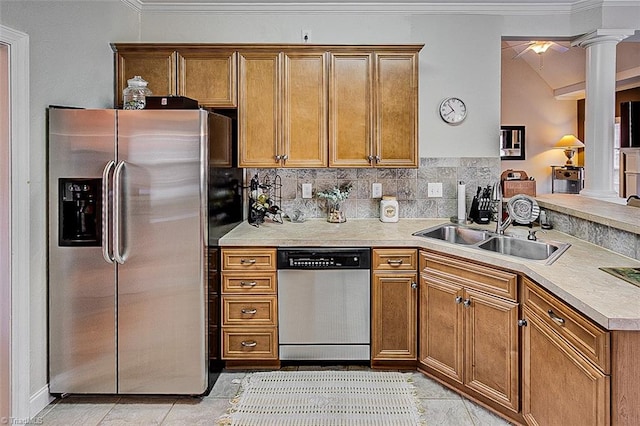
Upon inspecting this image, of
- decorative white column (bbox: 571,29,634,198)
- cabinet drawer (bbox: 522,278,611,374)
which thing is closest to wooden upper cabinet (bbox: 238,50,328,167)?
cabinet drawer (bbox: 522,278,611,374)

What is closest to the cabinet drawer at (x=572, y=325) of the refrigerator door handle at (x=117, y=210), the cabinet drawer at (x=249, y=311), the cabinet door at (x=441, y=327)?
the cabinet door at (x=441, y=327)

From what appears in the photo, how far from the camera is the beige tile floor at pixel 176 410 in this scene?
→ 2580 mm

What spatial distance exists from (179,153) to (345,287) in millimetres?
1346

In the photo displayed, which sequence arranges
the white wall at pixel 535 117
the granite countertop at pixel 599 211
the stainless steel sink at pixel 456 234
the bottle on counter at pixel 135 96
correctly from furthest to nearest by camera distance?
the white wall at pixel 535 117 < the stainless steel sink at pixel 456 234 < the bottle on counter at pixel 135 96 < the granite countertop at pixel 599 211

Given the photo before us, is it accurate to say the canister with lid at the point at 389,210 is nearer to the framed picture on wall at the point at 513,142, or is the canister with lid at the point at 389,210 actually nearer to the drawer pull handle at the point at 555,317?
the drawer pull handle at the point at 555,317

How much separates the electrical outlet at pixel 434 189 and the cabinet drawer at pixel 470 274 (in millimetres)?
938

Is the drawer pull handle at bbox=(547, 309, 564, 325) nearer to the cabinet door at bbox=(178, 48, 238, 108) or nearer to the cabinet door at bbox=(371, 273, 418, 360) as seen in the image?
the cabinet door at bbox=(371, 273, 418, 360)

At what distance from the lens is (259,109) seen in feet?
11.4

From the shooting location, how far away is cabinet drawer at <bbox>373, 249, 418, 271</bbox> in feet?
10.1

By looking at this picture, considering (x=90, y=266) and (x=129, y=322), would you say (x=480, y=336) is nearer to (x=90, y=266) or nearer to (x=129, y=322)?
(x=129, y=322)

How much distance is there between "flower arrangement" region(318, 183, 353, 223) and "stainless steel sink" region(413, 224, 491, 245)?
2.35 feet

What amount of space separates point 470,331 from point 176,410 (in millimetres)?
1754

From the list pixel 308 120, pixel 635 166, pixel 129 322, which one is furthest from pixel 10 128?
pixel 635 166

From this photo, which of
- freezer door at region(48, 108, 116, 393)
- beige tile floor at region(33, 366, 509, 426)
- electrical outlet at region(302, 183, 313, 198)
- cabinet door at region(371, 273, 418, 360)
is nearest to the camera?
beige tile floor at region(33, 366, 509, 426)
